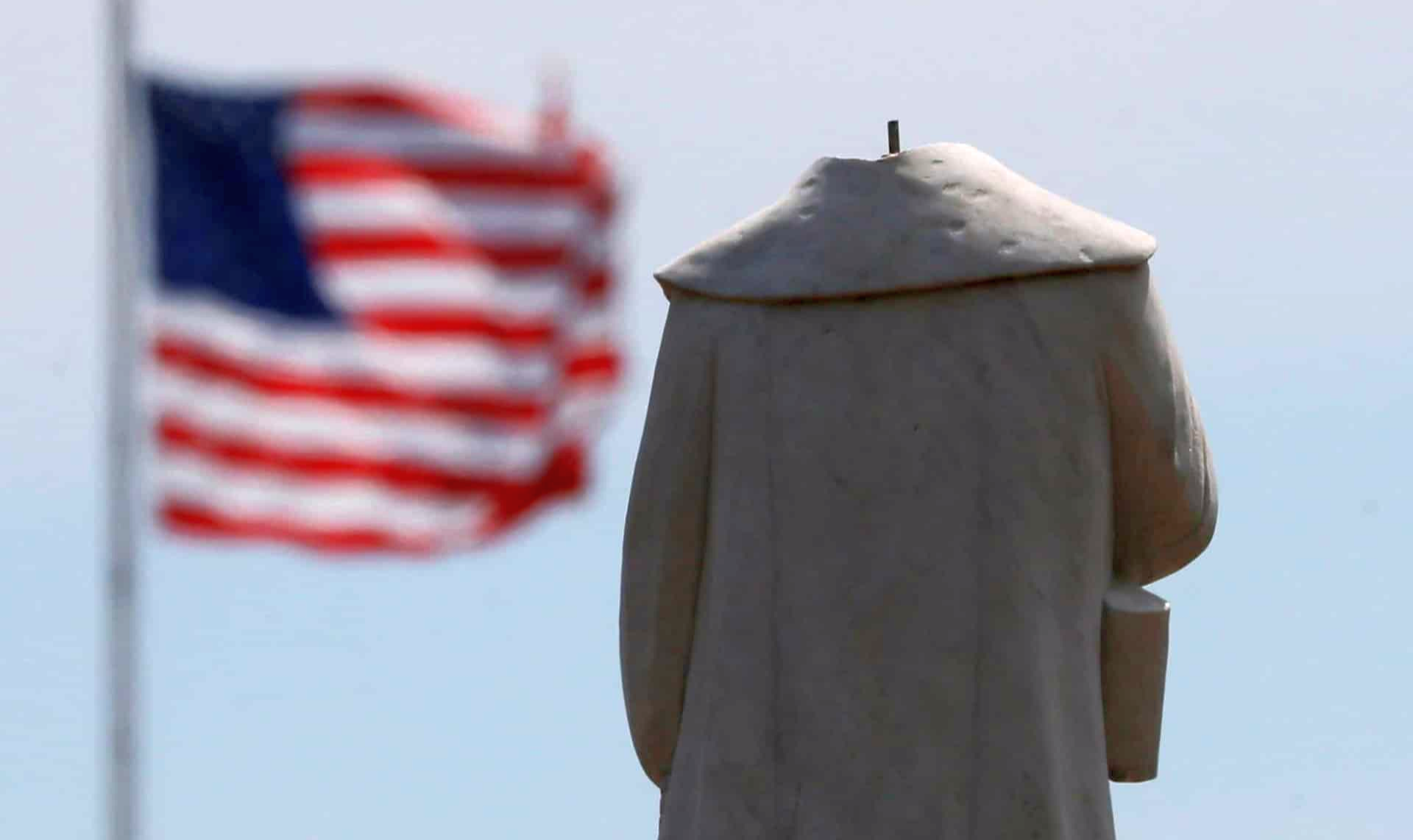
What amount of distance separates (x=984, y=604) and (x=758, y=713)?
1.94ft

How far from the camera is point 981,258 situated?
32.3 ft

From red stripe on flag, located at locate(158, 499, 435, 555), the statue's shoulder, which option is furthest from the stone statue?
red stripe on flag, located at locate(158, 499, 435, 555)

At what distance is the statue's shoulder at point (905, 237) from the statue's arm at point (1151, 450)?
0.15 meters

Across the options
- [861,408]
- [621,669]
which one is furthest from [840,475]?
[621,669]

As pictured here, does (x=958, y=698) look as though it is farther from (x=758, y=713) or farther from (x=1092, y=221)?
(x=1092, y=221)

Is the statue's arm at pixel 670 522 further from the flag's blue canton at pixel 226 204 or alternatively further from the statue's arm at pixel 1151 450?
the flag's blue canton at pixel 226 204

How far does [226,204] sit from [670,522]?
6151 mm

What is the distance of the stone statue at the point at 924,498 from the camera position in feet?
32.2

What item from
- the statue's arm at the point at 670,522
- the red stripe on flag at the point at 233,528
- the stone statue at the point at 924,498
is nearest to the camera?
the stone statue at the point at 924,498

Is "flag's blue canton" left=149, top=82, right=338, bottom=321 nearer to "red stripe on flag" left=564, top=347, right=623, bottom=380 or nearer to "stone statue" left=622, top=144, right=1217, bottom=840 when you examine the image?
"red stripe on flag" left=564, top=347, right=623, bottom=380

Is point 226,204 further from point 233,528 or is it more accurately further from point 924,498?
point 924,498

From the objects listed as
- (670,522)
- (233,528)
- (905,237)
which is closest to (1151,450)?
(905,237)

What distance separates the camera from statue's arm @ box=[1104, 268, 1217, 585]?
32.4 ft

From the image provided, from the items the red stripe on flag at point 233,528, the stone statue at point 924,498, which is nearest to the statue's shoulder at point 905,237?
the stone statue at point 924,498
